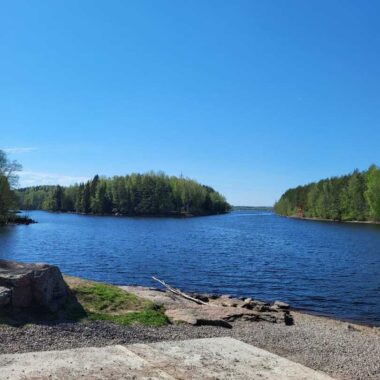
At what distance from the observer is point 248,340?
46.9 feet

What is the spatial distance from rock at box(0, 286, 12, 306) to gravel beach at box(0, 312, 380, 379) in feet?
4.39

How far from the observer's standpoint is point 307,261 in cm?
5016

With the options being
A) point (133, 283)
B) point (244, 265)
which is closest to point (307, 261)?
point (244, 265)

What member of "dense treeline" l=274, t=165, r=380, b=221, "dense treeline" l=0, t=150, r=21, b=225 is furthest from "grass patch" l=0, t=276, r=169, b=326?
"dense treeline" l=274, t=165, r=380, b=221

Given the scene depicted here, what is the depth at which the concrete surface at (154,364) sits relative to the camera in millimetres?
9859

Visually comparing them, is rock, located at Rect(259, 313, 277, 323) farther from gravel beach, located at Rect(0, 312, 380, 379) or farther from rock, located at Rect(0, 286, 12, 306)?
rock, located at Rect(0, 286, 12, 306)

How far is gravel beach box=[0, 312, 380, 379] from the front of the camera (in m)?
12.0

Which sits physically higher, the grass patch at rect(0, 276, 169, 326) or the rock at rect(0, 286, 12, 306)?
the rock at rect(0, 286, 12, 306)

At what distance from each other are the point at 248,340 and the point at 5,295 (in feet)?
25.0

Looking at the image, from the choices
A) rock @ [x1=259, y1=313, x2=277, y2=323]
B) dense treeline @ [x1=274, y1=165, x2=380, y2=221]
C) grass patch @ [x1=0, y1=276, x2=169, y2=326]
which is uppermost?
dense treeline @ [x1=274, y1=165, x2=380, y2=221]

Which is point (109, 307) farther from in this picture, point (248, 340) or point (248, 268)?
point (248, 268)

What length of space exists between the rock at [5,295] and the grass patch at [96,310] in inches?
10.8

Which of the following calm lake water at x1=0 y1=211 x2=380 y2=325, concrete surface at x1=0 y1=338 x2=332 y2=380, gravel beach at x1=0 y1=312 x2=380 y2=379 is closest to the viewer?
concrete surface at x1=0 y1=338 x2=332 y2=380

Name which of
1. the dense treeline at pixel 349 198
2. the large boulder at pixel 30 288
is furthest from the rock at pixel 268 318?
the dense treeline at pixel 349 198
